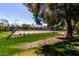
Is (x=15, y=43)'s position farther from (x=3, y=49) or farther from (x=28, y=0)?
(x=28, y=0)

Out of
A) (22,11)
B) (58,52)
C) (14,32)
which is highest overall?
(22,11)

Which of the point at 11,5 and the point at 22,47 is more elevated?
the point at 11,5

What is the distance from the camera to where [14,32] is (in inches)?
132

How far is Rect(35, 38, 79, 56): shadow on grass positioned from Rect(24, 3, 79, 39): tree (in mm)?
86

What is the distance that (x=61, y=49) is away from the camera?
3314 mm

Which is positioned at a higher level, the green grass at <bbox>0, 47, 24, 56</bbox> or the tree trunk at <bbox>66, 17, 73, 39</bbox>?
the tree trunk at <bbox>66, 17, 73, 39</bbox>

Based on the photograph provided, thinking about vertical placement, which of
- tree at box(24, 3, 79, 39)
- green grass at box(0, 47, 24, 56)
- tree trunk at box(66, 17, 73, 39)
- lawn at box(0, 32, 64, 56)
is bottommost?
green grass at box(0, 47, 24, 56)

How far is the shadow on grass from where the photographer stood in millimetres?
3289

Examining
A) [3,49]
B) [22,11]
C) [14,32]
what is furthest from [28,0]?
[3,49]

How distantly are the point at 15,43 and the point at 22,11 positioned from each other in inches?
13.7

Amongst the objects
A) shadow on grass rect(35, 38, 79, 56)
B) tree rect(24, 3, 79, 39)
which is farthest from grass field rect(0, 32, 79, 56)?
tree rect(24, 3, 79, 39)

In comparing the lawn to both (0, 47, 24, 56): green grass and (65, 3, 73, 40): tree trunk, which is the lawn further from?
(65, 3, 73, 40): tree trunk

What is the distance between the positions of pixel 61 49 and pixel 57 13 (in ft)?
1.26

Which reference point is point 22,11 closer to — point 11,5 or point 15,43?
point 11,5
